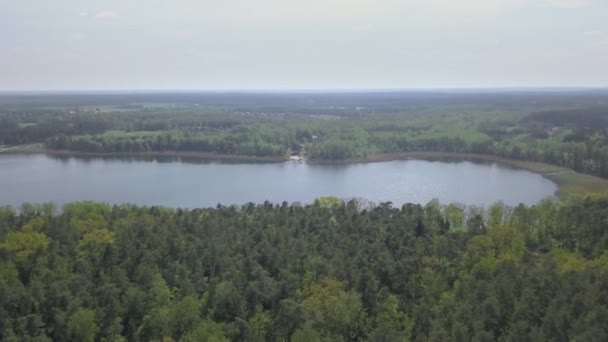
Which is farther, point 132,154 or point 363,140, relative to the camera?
point 363,140

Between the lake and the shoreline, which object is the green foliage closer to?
the lake

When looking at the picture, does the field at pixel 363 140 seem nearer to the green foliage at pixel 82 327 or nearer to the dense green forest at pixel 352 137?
the dense green forest at pixel 352 137

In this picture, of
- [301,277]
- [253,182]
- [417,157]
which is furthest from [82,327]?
[417,157]

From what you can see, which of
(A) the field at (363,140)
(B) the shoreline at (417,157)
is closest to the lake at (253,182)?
(B) the shoreline at (417,157)

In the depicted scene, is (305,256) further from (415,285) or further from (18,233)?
(18,233)

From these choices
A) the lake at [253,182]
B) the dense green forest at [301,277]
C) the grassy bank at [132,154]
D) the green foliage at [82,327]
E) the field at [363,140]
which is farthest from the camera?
the grassy bank at [132,154]

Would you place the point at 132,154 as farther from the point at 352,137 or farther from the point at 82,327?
the point at 82,327
